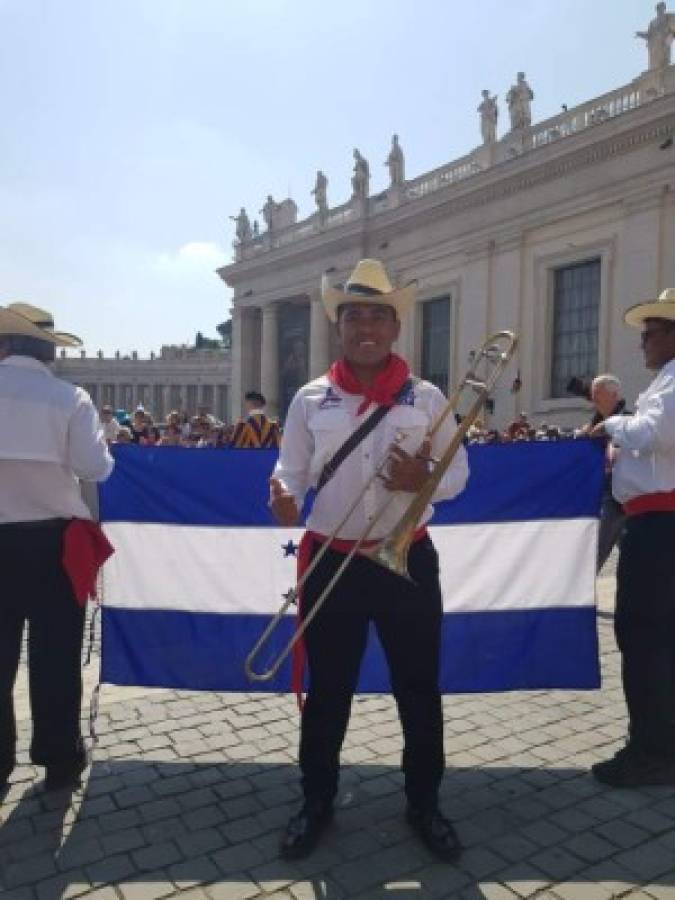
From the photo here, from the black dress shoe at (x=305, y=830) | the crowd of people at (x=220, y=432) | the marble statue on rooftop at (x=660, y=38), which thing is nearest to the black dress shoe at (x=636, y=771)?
the black dress shoe at (x=305, y=830)

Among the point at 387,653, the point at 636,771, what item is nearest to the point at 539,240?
the point at 636,771

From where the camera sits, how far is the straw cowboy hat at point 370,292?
316 cm

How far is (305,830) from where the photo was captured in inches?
121

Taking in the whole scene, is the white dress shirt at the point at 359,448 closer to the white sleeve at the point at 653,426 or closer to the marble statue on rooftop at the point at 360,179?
the white sleeve at the point at 653,426

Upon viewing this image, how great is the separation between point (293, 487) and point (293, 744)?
1.68 meters

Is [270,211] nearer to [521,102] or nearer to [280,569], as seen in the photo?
[521,102]

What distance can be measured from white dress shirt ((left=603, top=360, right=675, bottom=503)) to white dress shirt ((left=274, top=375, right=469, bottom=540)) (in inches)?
33.5

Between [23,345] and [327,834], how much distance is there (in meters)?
2.55

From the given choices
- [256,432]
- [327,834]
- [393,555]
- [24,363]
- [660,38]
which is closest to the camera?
[393,555]

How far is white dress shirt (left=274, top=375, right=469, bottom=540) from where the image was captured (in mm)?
3119

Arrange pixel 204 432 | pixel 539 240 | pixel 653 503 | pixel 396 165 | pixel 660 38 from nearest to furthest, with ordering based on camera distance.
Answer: pixel 653 503 → pixel 204 432 → pixel 660 38 → pixel 539 240 → pixel 396 165

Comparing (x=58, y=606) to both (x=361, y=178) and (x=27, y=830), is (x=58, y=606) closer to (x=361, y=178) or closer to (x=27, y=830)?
(x=27, y=830)

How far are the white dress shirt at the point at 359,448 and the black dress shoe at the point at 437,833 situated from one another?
1.18 m

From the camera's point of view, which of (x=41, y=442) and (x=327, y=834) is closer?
(x=327, y=834)
